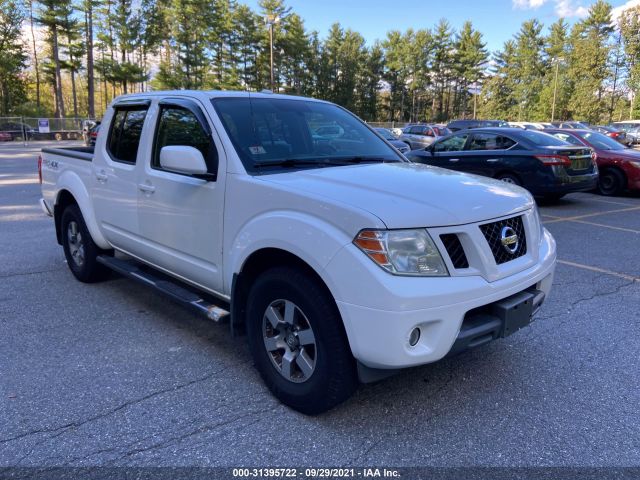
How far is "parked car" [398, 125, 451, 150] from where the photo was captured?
88.8ft

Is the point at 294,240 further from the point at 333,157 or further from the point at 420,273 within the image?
the point at 333,157

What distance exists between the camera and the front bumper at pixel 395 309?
7.84 ft

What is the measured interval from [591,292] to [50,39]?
5562cm

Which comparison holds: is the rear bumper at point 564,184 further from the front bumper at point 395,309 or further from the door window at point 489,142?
the front bumper at point 395,309

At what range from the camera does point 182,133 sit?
3.79 meters

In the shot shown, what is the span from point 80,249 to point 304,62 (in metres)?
67.4

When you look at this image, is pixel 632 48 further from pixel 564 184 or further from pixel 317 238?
pixel 317 238

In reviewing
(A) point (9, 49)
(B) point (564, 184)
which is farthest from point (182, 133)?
(A) point (9, 49)

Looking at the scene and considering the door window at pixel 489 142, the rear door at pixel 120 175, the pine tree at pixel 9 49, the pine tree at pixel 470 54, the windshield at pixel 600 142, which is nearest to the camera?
the rear door at pixel 120 175

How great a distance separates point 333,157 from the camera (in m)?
3.66

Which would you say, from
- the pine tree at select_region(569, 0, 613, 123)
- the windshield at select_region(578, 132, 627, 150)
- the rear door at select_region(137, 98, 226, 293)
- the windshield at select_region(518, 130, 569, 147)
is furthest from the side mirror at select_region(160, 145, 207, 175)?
the pine tree at select_region(569, 0, 613, 123)

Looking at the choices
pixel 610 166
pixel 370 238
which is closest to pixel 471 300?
pixel 370 238

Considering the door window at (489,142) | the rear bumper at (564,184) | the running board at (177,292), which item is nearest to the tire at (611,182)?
the rear bumper at (564,184)

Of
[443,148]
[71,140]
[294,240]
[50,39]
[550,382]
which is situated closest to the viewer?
[294,240]
